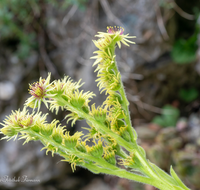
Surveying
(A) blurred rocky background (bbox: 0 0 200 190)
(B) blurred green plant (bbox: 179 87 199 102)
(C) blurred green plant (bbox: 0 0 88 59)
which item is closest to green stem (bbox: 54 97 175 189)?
(A) blurred rocky background (bbox: 0 0 200 190)

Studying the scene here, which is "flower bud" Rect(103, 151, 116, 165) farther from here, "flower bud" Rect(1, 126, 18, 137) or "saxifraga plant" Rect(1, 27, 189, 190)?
"flower bud" Rect(1, 126, 18, 137)

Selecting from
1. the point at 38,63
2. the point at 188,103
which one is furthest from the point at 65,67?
the point at 188,103

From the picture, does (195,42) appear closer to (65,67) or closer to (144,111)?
(144,111)

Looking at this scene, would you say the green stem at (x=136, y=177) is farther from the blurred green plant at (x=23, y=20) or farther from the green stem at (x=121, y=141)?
the blurred green plant at (x=23, y=20)

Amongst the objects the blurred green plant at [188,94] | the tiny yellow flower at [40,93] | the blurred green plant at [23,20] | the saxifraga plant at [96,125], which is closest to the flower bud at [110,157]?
the saxifraga plant at [96,125]

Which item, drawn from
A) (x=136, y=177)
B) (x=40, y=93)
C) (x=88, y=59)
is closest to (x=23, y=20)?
(x=88, y=59)

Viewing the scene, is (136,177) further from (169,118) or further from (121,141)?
(169,118)
